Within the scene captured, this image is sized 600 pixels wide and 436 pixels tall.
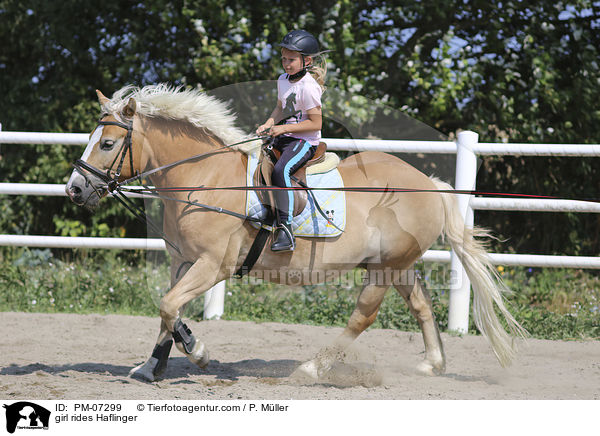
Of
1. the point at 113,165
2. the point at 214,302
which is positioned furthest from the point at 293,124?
the point at 214,302

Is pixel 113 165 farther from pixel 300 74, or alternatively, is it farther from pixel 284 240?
pixel 300 74

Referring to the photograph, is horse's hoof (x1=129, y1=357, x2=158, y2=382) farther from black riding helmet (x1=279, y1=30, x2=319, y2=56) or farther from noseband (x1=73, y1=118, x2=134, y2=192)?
black riding helmet (x1=279, y1=30, x2=319, y2=56)

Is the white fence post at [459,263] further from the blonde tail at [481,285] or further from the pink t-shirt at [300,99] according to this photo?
the pink t-shirt at [300,99]

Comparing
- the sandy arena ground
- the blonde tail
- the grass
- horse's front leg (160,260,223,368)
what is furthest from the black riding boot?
the grass

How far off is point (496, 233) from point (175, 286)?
5.43 metres

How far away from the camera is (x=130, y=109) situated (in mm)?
4109

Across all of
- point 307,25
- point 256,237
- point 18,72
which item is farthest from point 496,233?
point 18,72

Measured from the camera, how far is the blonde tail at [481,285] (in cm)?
470

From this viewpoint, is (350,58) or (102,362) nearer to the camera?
(102,362)

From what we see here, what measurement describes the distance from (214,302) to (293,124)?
107 inches

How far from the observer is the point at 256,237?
4.25m

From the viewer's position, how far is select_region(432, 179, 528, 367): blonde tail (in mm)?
4703
